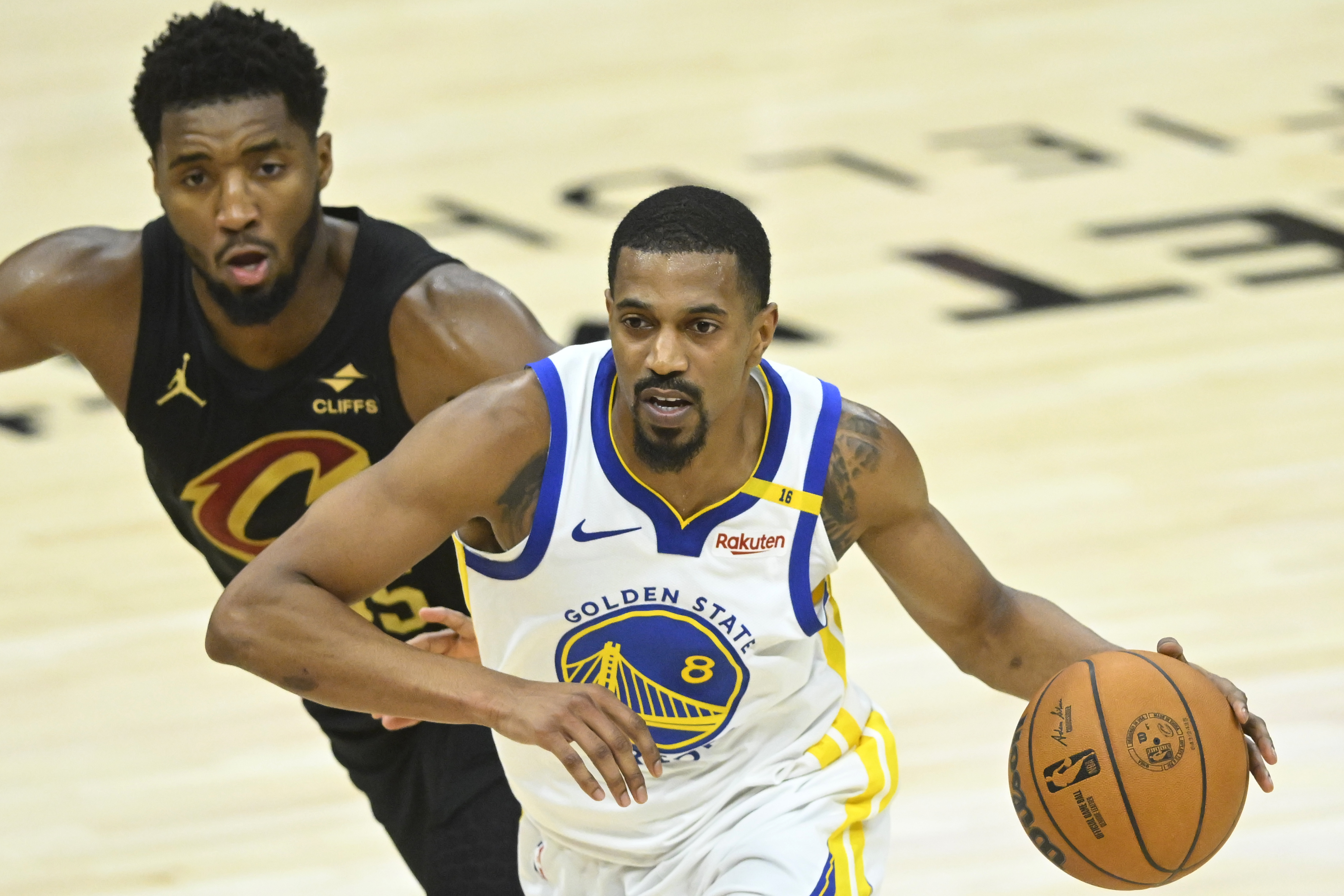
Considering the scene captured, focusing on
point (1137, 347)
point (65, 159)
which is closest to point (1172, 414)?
point (1137, 347)

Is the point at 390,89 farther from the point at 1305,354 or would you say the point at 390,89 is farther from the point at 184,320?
the point at 184,320

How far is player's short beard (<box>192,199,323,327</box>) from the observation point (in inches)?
138

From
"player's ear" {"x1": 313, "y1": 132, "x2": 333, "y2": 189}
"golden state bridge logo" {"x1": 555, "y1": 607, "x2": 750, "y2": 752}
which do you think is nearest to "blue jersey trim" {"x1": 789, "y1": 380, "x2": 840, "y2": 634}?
"golden state bridge logo" {"x1": 555, "y1": 607, "x2": 750, "y2": 752}

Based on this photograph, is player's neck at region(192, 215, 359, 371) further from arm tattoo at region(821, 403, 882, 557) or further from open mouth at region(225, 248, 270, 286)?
arm tattoo at region(821, 403, 882, 557)

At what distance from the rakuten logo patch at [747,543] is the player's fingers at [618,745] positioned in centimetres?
48

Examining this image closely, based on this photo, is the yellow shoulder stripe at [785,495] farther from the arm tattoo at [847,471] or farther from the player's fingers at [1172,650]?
the player's fingers at [1172,650]

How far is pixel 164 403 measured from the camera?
3625mm

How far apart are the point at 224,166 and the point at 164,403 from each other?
50cm

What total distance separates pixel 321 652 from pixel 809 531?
2.65ft

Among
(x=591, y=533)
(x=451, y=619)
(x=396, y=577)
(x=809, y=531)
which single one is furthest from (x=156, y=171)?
(x=809, y=531)

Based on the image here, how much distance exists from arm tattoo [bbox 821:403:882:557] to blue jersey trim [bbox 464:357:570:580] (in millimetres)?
436

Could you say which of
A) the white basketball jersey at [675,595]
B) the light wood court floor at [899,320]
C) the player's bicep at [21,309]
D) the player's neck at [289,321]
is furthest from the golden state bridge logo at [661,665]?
the light wood court floor at [899,320]

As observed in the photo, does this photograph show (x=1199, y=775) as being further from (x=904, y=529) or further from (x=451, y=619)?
(x=451, y=619)

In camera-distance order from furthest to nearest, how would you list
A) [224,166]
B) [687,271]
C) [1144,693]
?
[224,166] → [1144,693] → [687,271]
